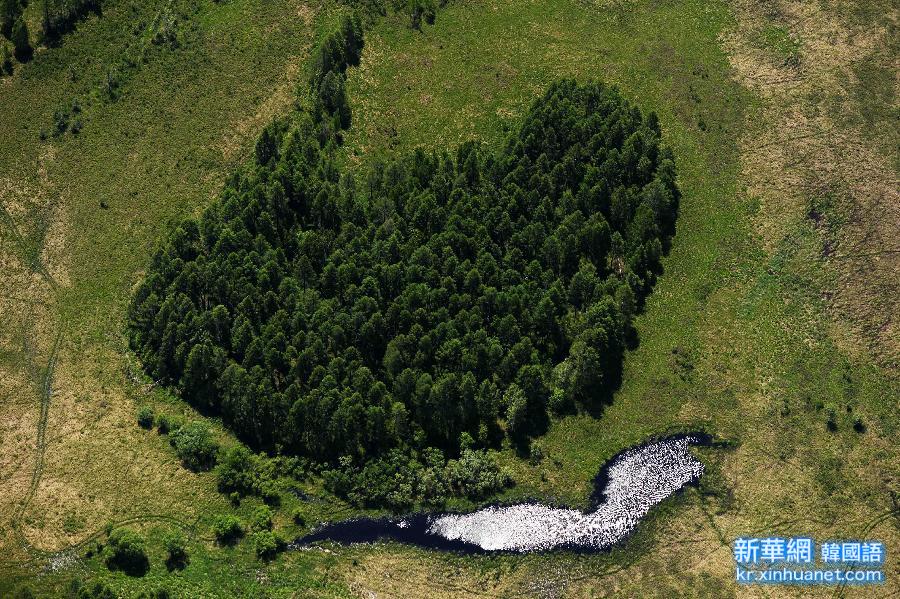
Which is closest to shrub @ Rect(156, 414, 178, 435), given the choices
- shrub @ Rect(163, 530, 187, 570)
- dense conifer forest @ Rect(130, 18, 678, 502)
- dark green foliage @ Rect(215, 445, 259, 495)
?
dense conifer forest @ Rect(130, 18, 678, 502)

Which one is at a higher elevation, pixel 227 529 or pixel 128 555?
pixel 128 555

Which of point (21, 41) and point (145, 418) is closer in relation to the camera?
point (145, 418)

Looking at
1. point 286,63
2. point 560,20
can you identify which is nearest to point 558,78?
point 560,20

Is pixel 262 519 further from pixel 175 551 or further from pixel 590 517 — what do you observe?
pixel 590 517

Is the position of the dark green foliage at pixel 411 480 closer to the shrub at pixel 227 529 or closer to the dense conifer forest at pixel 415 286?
the dense conifer forest at pixel 415 286

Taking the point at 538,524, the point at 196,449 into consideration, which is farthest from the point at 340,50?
the point at 538,524

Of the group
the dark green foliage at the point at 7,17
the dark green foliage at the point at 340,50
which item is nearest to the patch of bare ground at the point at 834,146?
the dark green foliage at the point at 340,50

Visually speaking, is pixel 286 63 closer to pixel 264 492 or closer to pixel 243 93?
pixel 243 93
